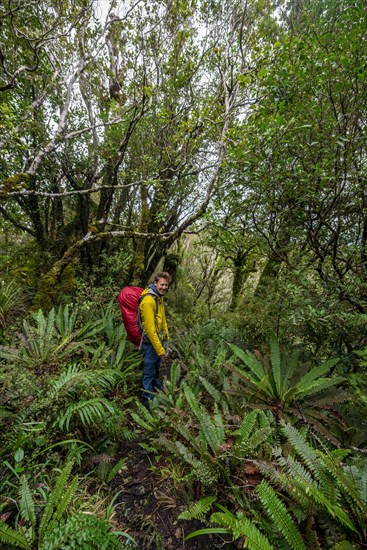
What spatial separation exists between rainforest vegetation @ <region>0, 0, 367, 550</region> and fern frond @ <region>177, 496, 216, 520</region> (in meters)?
0.03

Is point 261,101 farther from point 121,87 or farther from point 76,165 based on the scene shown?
point 76,165

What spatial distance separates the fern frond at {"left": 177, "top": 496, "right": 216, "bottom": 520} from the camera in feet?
6.71

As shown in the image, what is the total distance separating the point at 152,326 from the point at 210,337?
7.86 ft

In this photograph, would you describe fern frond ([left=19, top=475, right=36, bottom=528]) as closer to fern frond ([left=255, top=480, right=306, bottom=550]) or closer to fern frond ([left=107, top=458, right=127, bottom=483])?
fern frond ([left=107, top=458, right=127, bottom=483])

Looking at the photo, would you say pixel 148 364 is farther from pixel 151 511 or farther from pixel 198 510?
pixel 198 510

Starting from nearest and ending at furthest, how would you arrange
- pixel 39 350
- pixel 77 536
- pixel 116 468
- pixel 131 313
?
pixel 77 536 < pixel 116 468 < pixel 39 350 < pixel 131 313

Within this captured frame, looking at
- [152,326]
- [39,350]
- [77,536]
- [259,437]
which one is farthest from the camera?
[152,326]

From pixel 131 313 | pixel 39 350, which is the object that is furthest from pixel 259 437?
pixel 39 350

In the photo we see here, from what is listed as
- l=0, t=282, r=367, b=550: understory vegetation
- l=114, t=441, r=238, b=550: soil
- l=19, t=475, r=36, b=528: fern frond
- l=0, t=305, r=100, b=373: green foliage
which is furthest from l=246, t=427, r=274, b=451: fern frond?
l=0, t=305, r=100, b=373: green foliage

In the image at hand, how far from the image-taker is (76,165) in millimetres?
6812

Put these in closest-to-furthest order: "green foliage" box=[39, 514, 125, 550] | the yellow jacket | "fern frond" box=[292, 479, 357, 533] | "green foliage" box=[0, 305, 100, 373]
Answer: "fern frond" box=[292, 479, 357, 533]
"green foliage" box=[39, 514, 125, 550]
"green foliage" box=[0, 305, 100, 373]
the yellow jacket

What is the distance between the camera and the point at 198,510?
81.4 inches

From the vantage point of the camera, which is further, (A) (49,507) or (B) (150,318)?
(B) (150,318)

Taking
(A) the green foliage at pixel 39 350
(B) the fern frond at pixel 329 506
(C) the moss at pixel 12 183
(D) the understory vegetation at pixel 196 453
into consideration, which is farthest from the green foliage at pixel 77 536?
(C) the moss at pixel 12 183
